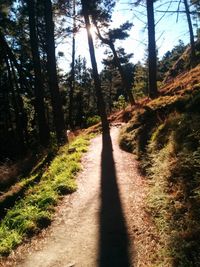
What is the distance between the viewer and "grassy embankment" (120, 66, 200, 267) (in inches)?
222

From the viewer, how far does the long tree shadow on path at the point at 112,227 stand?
6.22 meters

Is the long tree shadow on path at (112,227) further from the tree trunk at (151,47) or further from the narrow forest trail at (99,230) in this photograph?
the tree trunk at (151,47)

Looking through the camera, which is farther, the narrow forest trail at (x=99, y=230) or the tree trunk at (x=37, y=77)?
the tree trunk at (x=37, y=77)

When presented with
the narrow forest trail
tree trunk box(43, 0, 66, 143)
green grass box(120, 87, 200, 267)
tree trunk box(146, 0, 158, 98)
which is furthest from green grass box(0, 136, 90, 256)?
tree trunk box(146, 0, 158, 98)

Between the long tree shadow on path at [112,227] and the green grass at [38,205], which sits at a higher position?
the green grass at [38,205]

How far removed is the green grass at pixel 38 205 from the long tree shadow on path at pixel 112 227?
37.7 inches

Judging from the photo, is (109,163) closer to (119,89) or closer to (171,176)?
(171,176)

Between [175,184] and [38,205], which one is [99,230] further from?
[38,205]

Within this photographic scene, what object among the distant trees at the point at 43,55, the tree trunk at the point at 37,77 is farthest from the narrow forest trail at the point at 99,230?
the tree trunk at the point at 37,77

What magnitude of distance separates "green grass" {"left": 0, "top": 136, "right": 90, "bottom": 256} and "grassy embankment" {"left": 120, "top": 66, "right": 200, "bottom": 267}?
211cm

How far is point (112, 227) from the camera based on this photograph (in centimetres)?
734

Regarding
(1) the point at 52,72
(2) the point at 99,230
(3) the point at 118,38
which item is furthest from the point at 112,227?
(3) the point at 118,38

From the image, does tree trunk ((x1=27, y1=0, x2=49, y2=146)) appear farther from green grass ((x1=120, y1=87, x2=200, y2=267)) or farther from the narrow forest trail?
the narrow forest trail

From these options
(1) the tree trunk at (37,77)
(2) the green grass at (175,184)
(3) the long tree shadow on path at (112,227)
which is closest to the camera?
(2) the green grass at (175,184)
